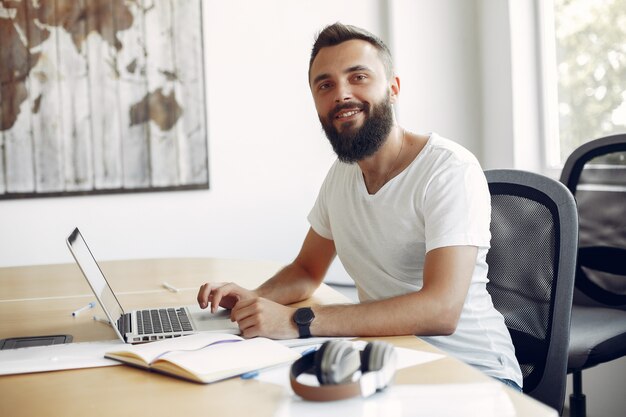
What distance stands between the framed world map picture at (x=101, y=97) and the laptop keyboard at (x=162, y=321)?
218cm

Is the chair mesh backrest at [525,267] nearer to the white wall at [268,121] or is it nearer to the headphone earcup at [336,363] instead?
the headphone earcup at [336,363]

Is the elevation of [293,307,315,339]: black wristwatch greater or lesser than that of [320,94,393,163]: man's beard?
lesser

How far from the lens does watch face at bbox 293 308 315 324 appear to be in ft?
4.68

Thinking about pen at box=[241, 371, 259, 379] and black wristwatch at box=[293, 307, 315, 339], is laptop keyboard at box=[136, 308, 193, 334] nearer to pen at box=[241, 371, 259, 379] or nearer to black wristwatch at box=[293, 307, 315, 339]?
black wristwatch at box=[293, 307, 315, 339]

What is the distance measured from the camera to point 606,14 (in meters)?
3.17

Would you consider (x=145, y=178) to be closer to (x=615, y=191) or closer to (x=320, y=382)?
(x=615, y=191)

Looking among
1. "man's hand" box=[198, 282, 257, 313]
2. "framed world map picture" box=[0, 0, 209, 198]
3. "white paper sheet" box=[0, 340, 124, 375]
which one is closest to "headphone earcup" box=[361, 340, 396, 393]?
"white paper sheet" box=[0, 340, 124, 375]

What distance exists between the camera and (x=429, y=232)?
1573mm

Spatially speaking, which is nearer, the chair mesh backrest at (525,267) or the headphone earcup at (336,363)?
the headphone earcup at (336,363)

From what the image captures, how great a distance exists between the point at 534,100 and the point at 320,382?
2.96 metres

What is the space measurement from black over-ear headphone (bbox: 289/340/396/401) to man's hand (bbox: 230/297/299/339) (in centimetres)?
36

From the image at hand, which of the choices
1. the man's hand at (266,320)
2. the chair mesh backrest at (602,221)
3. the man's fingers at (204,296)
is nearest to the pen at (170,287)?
the man's fingers at (204,296)

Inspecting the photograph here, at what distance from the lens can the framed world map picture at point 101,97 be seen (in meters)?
3.71

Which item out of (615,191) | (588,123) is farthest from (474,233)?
(588,123)
